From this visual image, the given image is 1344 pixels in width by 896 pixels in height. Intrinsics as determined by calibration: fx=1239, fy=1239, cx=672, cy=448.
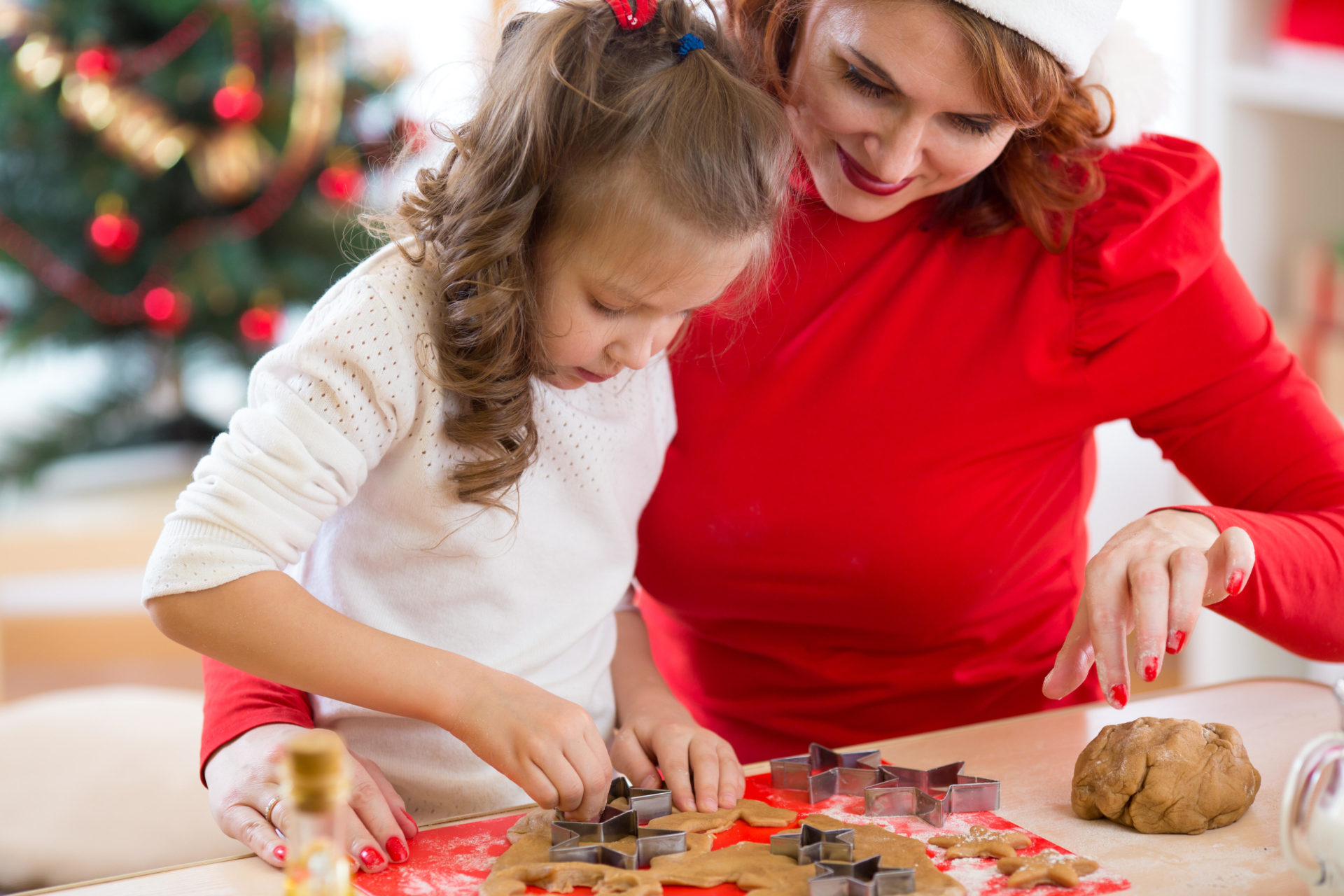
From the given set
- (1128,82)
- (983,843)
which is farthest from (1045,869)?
(1128,82)

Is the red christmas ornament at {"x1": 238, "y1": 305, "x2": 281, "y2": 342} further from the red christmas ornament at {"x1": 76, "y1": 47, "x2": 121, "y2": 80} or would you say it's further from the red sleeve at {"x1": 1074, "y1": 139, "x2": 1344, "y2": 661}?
the red sleeve at {"x1": 1074, "y1": 139, "x2": 1344, "y2": 661}

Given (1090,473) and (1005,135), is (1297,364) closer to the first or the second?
(1090,473)

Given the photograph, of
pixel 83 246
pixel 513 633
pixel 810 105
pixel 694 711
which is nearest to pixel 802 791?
pixel 513 633

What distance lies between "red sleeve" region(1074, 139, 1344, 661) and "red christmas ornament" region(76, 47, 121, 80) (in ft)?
7.04

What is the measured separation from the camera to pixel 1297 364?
44.8 inches

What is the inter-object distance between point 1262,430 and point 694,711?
61cm

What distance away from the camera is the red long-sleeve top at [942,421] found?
111cm

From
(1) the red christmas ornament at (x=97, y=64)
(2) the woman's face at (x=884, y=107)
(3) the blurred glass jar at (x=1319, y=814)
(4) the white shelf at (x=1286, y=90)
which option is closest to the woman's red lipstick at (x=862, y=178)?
(2) the woman's face at (x=884, y=107)

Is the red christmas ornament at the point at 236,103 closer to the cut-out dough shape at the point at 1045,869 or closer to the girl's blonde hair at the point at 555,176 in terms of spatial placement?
the girl's blonde hair at the point at 555,176

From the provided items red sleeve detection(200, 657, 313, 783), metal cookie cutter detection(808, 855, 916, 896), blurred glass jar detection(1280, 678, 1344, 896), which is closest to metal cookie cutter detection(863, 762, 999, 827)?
metal cookie cutter detection(808, 855, 916, 896)

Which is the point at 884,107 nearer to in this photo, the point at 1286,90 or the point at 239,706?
the point at 239,706

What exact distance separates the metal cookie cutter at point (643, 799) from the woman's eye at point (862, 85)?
556 millimetres

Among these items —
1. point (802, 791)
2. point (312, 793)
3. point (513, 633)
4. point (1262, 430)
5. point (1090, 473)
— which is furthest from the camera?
point (1090, 473)

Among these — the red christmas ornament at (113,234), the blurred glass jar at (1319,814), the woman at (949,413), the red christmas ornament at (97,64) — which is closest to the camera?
the blurred glass jar at (1319,814)
